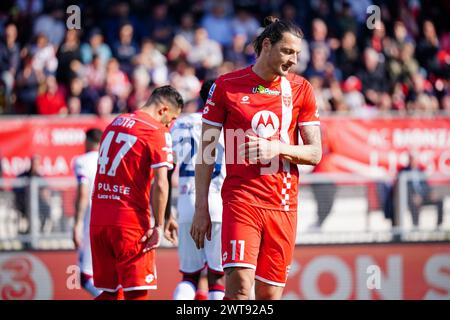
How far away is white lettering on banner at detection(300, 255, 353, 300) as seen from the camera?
13188mm

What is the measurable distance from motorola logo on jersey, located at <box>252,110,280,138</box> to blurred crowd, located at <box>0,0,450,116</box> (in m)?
8.72

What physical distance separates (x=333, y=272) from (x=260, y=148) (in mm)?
6535

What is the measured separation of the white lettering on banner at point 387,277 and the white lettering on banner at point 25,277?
14.1ft

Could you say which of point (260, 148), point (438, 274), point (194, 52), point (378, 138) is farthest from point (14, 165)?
point (260, 148)

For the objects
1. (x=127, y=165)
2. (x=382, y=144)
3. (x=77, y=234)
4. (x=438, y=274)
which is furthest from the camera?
(x=382, y=144)

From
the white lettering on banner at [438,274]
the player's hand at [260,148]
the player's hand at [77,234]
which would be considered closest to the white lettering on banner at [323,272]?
the white lettering on banner at [438,274]

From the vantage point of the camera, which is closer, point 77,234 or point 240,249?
point 240,249

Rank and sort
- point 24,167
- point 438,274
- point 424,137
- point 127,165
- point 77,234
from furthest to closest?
point 424,137 → point 24,167 → point 438,274 → point 77,234 → point 127,165

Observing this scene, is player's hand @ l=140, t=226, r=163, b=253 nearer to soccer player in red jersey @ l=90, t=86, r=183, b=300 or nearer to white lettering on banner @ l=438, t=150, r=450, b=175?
soccer player in red jersey @ l=90, t=86, r=183, b=300

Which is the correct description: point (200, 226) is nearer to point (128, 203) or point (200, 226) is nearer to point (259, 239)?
point (259, 239)

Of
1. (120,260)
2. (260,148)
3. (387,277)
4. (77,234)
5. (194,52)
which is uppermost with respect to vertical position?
(194,52)

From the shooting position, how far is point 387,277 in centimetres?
1338

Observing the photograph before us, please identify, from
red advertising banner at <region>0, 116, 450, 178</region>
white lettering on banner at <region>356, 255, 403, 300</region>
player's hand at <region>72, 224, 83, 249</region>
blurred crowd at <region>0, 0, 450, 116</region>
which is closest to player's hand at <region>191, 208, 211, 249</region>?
player's hand at <region>72, 224, 83, 249</region>
